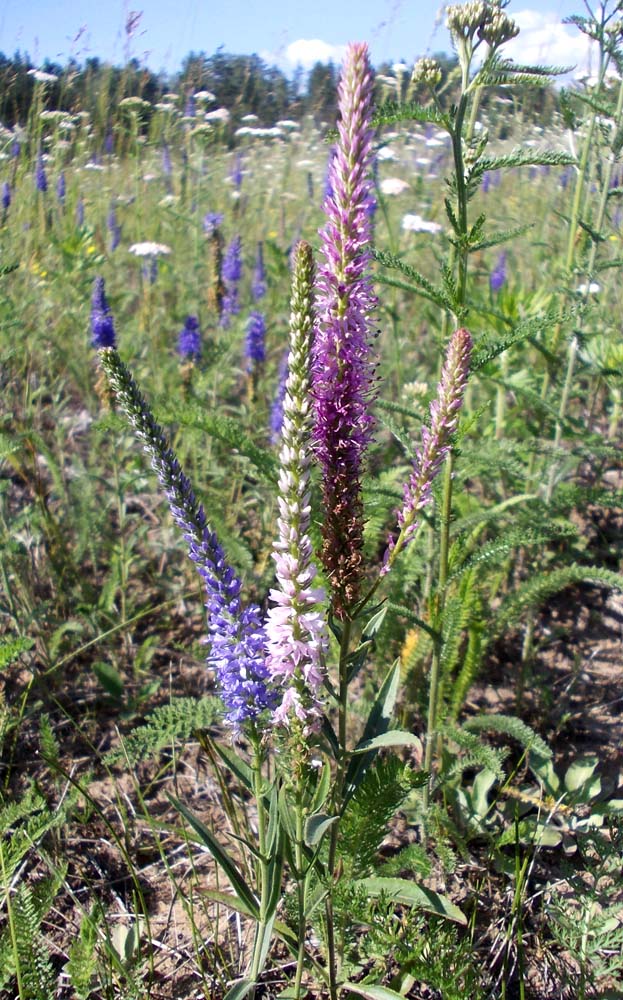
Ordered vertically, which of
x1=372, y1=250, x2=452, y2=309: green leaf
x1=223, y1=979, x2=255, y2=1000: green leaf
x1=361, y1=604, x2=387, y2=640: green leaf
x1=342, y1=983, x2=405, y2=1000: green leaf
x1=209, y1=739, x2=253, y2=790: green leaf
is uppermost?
x1=372, y1=250, x2=452, y2=309: green leaf

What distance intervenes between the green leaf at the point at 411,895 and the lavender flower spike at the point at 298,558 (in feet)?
2.13

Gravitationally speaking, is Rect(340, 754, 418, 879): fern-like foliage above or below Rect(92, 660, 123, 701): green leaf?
above

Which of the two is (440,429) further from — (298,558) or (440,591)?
(440,591)

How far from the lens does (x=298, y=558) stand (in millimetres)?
1226

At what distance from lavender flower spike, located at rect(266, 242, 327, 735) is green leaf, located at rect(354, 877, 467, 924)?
65 cm

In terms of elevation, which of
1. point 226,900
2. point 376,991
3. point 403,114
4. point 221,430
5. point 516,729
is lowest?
point 376,991

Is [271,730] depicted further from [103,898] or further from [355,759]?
[103,898]

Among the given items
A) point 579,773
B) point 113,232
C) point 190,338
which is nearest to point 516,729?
point 579,773

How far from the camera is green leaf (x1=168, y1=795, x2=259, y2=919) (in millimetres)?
1473

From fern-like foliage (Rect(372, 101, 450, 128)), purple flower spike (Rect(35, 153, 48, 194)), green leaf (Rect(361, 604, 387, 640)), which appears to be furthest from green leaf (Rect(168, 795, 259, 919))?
purple flower spike (Rect(35, 153, 48, 194))

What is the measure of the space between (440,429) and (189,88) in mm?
5684

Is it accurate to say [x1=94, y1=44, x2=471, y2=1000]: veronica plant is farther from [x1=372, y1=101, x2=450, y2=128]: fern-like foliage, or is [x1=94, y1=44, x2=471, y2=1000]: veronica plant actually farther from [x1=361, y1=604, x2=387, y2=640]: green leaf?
[x1=372, y1=101, x2=450, y2=128]: fern-like foliage

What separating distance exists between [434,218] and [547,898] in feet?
19.8

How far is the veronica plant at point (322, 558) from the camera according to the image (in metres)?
1.16
